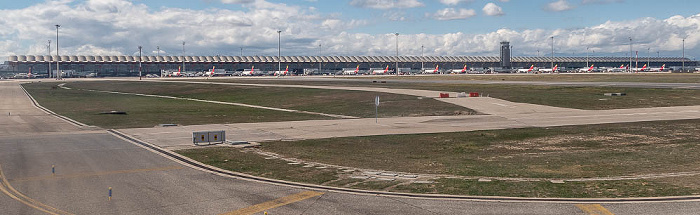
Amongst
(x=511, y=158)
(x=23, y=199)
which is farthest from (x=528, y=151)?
(x=23, y=199)

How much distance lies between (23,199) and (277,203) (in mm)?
9161

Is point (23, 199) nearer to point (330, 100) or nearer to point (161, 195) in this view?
point (161, 195)

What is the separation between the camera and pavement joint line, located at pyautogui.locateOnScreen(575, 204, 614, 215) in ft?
58.9

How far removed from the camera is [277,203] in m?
19.8

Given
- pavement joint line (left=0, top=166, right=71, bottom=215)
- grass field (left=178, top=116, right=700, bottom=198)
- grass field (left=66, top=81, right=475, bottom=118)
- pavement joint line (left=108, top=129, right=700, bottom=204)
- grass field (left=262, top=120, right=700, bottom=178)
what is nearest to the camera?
pavement joint line (left=0, top=166, right=71, bottom=215)

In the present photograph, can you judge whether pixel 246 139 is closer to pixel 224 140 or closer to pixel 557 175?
pixel 224 140

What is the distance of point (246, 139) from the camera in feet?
130

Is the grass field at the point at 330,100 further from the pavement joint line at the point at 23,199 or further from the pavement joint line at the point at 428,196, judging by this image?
the pavement joint line at the point at 23,199

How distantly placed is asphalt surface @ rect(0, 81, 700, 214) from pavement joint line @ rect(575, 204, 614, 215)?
0.22m

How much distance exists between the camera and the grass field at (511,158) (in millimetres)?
21984

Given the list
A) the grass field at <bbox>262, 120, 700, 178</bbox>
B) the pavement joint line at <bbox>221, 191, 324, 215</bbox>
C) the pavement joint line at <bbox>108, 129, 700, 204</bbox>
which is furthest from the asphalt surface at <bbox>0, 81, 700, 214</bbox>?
the grass field at <bbox>262, 120, 700, 178</bbox>

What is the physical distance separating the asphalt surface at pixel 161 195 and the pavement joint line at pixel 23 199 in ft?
0.11

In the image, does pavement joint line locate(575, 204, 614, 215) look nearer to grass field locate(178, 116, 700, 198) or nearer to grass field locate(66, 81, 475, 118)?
grass field locate(178, 116, 700, 198)

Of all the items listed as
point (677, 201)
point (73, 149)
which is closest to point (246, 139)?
point (73, 149)
